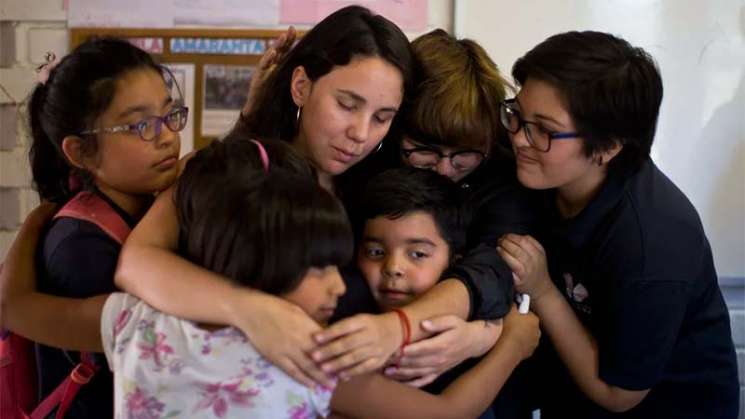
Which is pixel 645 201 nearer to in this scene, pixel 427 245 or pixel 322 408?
pixel 427 245

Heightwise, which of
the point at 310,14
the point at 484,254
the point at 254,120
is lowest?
the point at 484,254

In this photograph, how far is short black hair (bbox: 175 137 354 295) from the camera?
0.91 metres

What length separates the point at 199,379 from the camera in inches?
34.8

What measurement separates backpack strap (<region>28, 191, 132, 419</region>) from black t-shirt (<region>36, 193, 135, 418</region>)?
1 cm

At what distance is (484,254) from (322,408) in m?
0.43

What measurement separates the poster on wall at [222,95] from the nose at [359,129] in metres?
1.16

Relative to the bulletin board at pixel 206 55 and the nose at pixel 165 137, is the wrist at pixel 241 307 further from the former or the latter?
the bulletin board at pixel 206 55

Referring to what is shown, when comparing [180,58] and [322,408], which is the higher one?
[180,58]

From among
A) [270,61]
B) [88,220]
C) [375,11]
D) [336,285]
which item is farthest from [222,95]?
[336,285]

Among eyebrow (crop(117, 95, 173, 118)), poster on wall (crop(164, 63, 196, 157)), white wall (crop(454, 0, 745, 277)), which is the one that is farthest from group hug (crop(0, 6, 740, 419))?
poster on wall (crop(164, 63, 196, 157))

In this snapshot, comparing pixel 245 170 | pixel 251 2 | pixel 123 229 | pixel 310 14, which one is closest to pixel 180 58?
pixel 251 2

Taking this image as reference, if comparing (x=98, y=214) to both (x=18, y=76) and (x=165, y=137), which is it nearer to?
(x=165, y=137)

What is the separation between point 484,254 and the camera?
1.22m

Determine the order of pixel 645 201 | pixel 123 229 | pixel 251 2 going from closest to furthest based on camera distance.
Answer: pixel 123 229 → pixel 645 201 → pixel 251 2
